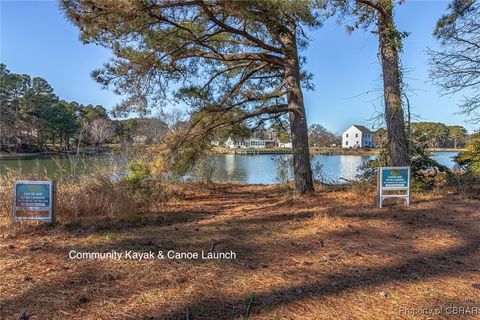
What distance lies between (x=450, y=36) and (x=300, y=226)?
6.45 m

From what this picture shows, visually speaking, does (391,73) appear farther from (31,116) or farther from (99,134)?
(31,116)

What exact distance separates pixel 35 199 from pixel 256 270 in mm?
2917

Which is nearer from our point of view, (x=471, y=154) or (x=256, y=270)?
(x=256, y=270)

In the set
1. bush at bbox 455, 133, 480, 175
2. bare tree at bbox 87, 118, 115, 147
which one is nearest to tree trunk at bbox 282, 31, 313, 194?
bush at bbox 455, 133, 480, 175

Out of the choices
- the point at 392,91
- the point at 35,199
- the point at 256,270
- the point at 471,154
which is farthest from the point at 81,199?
the point at 471,154

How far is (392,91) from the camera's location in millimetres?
6656

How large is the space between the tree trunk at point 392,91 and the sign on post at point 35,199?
6.12 meters

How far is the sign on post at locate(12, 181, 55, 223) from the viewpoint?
3881 mm

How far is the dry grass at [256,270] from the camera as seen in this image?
6.59 ft

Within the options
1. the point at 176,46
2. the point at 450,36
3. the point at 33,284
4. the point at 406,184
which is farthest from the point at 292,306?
the point at 450,36

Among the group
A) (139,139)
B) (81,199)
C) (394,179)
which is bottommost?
(81,199)

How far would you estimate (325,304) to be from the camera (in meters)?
2.08

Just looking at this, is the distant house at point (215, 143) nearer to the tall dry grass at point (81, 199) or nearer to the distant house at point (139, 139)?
the distant house at point (139, 139)

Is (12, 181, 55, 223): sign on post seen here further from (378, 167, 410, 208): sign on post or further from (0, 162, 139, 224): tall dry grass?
(378, 167, 410, 208): sign on post
